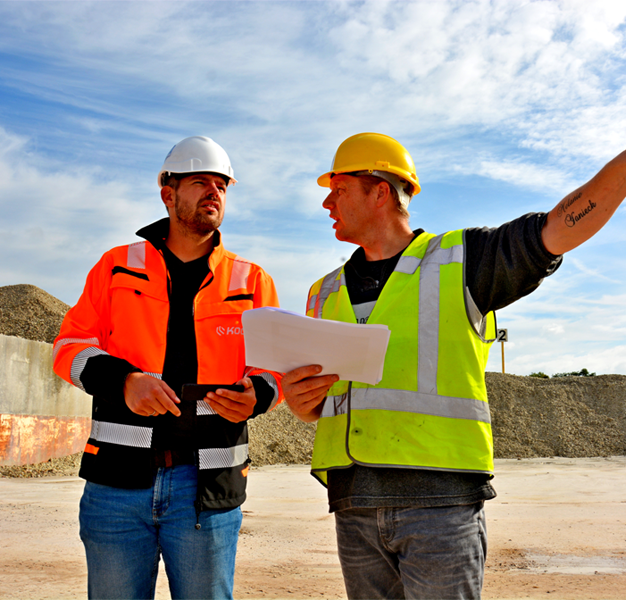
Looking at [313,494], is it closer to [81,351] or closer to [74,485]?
[74,485]

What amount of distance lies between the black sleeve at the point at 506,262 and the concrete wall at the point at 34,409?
11.2m

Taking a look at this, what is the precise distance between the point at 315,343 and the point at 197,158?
1271 millimetres

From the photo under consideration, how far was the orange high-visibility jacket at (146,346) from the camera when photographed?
2326 millimetres

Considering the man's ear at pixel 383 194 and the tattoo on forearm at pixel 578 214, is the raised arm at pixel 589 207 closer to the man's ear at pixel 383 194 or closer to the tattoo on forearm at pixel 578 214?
the tattoo on forearm at pixel 578 214

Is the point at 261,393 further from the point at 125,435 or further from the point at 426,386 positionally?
the point at 426,386

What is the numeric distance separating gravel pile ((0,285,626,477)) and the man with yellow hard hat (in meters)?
13.6

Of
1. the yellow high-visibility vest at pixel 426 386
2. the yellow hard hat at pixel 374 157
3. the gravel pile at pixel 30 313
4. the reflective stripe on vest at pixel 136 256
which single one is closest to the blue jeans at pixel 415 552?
the yellow high-visibility vest at pixel 426 386

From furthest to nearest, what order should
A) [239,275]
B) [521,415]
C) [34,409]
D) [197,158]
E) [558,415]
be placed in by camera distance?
[558,415], [521,415], [34,409], [197,158], [239,275]

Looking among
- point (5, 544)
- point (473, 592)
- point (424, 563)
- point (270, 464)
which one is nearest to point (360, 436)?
point (424, 563)

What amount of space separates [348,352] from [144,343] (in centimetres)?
93

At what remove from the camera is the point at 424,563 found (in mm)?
2066

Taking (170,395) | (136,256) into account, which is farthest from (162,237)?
(170,395)

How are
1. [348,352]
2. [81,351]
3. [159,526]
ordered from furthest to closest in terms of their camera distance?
1. [81,351]
2. [159,526]
3. [348,352]

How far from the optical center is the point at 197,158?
9.30ft
